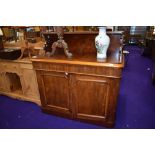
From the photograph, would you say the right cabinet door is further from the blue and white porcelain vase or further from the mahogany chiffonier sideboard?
the blue and white porcelain vase

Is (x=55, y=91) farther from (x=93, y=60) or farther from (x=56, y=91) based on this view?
(x=93, y=60)

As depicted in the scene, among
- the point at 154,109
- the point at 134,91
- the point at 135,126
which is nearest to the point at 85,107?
the point at 135,126

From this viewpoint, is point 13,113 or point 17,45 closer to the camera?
point 13,113

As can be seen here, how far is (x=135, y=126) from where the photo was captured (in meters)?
1.90

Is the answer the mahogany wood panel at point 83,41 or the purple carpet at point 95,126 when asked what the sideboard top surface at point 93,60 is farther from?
the purple carpet at point 95,126

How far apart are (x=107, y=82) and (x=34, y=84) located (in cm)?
130

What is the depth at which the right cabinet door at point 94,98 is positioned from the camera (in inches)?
64.0

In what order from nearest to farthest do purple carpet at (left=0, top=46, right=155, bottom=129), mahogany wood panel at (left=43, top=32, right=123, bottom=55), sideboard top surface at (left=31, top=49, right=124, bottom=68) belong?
sideboard top surface at (left=31, top=49, right=124, bottom=68) → mahogany wood panel at (left=43, top=32, right=123, bottom=55) → purple carpet at (left=0, top=46, right=155, bottom=129)

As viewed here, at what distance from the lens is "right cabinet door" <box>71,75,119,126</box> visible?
163cm

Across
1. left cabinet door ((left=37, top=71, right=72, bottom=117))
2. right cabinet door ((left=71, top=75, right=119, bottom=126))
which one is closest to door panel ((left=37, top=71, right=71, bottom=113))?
left cabinet door ((left=37, top=71, right=72, bottom=117))

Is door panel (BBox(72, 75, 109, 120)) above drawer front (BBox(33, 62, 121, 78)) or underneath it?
underneath

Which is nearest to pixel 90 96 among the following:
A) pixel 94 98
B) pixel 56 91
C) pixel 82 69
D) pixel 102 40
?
pixel 94 98
